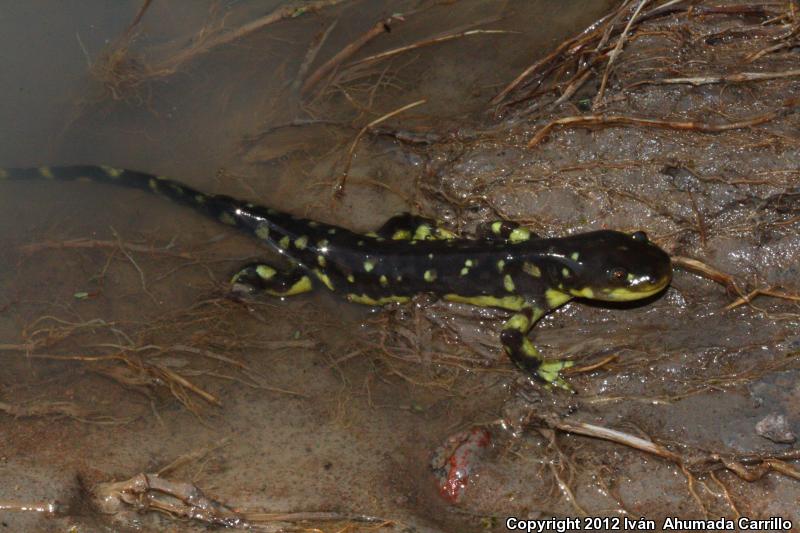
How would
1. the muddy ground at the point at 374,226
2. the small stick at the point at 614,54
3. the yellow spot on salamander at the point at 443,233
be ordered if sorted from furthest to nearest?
the yellow spot on salamander at the point at 443,233
the small stick at the point at 614,54
the muddy ground at the point at 374,226

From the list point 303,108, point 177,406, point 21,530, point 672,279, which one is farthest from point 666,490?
point 303,108

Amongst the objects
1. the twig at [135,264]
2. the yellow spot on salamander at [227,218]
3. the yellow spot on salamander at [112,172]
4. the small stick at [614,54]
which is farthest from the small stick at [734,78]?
the yellow spot on salamander at [112,172]

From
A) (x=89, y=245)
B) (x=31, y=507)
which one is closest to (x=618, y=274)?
(x=31, y=507)

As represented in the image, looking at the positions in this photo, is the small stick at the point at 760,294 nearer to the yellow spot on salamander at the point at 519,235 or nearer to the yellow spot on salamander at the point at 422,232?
the yellow spot on salamander at the point at 519,235

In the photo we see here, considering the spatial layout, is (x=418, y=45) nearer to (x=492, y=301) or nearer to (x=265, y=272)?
(x=265, y=272)

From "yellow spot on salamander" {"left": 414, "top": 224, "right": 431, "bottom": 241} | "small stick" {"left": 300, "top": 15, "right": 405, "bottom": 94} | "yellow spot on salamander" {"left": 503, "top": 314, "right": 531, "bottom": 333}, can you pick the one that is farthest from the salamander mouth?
"small stick" {"left": 300, "top": 15, "right": 405, "bottom": 94}
